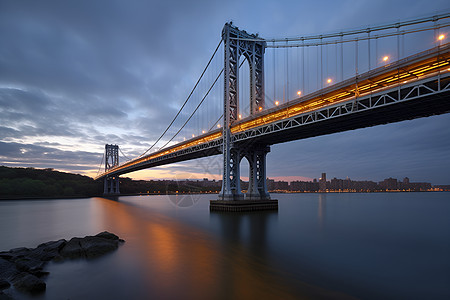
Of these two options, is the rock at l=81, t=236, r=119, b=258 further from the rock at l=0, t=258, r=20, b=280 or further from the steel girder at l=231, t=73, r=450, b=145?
the steel girder at l=231, t=73, r=450, b=145

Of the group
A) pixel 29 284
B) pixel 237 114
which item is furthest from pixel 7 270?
pixel 237 114

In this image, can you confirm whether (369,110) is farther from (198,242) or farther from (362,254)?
(198,242)

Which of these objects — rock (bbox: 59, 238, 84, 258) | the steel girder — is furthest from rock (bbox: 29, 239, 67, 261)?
the steel girder

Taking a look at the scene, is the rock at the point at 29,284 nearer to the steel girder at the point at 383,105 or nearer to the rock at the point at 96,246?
the rock at the point at 96,246

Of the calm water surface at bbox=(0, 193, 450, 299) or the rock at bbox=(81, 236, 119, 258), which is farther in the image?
the rock at bbox=(81, 236, 119, 258)

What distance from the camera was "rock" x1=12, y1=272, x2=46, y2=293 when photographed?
27.4ft

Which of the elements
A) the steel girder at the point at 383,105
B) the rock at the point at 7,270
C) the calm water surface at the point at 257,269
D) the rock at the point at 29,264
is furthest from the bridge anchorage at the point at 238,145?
the rock at the point at 7,270

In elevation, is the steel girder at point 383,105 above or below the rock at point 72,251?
above

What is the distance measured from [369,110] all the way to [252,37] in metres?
25.0

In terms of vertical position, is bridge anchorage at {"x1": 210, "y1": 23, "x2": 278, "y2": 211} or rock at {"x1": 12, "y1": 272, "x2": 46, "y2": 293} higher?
bridge anchorage at {"x1": 210, "y1": 23, "x2": 278, "y2": 211}

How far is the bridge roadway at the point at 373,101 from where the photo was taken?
49.7 feet

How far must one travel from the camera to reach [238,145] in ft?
109

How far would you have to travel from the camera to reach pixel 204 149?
39.2 metres

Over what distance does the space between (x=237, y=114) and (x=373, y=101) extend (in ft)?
57.6
